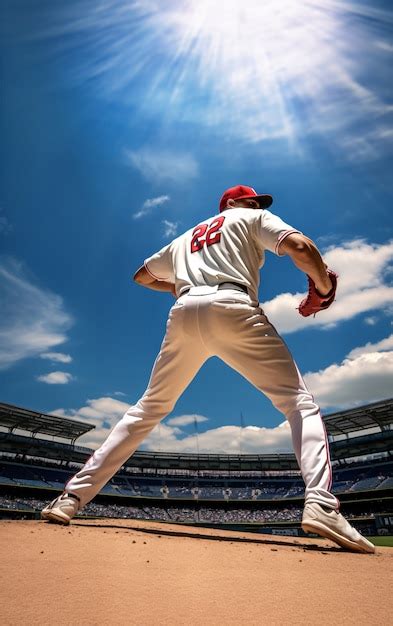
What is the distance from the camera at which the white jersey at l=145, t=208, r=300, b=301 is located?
2521mm

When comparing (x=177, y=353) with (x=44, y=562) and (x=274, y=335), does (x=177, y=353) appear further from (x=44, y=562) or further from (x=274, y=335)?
(x=44, y=562)

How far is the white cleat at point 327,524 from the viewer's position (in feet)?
6.49

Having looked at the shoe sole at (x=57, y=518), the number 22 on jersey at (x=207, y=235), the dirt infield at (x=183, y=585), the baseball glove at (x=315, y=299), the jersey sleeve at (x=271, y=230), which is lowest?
the dirt infield at (x=183, y=585)

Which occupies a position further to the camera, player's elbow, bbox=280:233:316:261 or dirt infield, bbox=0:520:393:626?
player's elbow, bbox=280:233:316:261

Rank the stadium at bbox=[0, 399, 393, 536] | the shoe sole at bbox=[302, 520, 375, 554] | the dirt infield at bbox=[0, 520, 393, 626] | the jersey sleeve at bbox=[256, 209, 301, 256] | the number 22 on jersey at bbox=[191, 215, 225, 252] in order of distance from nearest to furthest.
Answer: the dirt infield at bbox=[0, 520, 393, 626]
the shoe sole at bbox=[302, 520, 375, 554]
the jersey sleeve at bbox=[256, 209, 301, 256]
the number 22 on jersey at bbox=[191, 215, 225, 252]
the stadium at bbox=[0, 399, 393, 536]

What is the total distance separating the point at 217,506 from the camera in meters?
32.4

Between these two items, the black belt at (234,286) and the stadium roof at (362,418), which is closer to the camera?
the black belt at (234,286)

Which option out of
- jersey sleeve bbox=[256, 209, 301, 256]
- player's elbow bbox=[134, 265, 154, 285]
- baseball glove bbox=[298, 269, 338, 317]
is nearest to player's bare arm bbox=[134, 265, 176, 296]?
player's elbow bbox=[134, 265, 154, 285]

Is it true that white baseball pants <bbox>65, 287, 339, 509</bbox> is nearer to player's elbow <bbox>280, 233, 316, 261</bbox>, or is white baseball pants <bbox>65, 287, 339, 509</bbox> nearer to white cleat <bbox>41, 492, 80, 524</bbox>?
white cleat <bbox>41, 492, 80, 524</bbox>

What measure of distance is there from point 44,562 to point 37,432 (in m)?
33.1

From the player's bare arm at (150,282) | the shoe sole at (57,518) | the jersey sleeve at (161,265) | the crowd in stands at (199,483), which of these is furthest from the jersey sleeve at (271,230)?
the crowd in stands at (199,483)

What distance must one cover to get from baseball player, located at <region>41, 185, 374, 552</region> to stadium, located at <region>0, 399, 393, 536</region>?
25.2m

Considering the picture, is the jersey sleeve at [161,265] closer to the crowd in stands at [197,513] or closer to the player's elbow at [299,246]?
the player's elbow at [299,246]

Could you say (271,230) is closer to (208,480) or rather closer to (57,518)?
(57,518)
